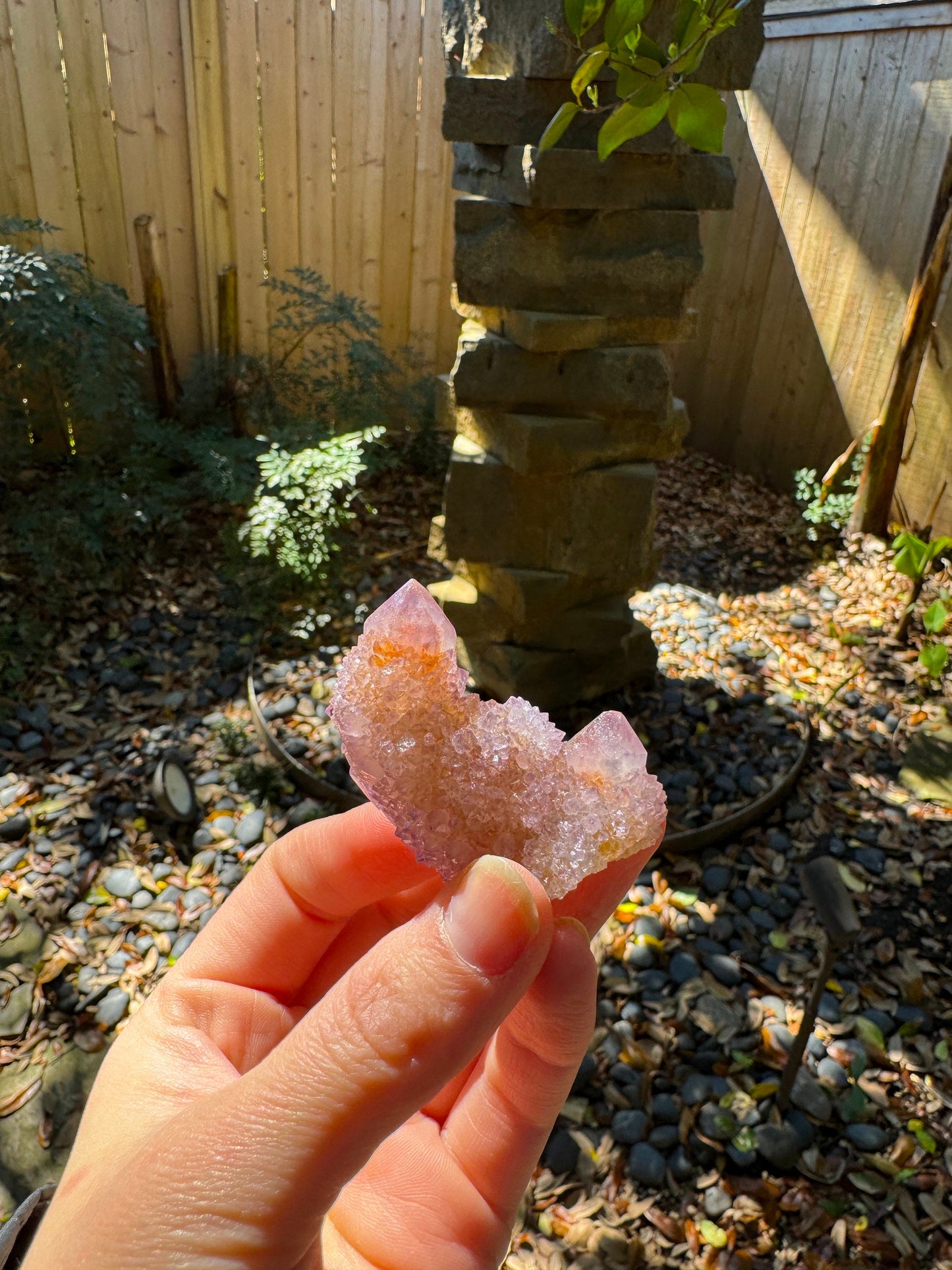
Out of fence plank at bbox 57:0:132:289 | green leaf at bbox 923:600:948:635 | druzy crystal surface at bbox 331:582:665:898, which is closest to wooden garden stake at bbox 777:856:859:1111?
druzy crystal surface at bbox 331:582:665:898

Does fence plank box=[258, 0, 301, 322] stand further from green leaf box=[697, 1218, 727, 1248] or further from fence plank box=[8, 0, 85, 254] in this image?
green leaf box=[697, 1218, 727, 1248]

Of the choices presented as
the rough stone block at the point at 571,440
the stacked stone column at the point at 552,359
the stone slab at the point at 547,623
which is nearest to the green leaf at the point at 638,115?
the stacked stone column at the point at 552,359

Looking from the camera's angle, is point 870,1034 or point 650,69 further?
point 870,1034

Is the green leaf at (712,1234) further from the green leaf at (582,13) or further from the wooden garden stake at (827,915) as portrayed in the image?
the green leaf at (582,13)

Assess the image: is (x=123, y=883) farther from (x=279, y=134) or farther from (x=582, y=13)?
(x=279, y=134)

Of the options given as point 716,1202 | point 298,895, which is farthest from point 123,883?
point 716,1202

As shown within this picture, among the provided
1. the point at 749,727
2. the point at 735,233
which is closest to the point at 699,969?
the point at 749,727
